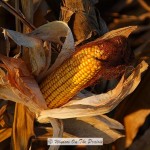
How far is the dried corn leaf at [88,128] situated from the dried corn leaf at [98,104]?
0.45 ft

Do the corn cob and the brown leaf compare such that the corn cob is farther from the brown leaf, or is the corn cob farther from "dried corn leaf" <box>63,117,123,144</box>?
the brown leaf

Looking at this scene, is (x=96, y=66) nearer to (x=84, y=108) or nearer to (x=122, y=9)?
(x=84, y=108)

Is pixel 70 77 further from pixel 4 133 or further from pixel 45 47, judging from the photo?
pixel 4 133

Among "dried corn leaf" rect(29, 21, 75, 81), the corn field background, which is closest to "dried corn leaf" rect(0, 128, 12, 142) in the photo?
the corn field background

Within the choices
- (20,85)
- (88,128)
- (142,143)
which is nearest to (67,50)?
(20,85)

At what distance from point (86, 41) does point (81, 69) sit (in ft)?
0.81

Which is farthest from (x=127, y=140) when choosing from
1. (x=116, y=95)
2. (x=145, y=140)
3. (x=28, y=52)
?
(x=28, y=52)

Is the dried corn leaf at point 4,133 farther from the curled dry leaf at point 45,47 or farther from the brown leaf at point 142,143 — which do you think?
the brown leaf at point 142,143

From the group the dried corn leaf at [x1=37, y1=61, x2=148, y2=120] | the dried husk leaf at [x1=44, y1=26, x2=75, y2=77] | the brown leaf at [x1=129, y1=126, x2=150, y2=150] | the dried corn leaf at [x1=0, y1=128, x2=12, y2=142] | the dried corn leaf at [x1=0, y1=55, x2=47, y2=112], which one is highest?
the dried husk leaf at [x1=44, y1=26, x2=75, y2=77]

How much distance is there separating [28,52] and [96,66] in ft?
0.85

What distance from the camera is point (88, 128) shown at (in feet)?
4.14

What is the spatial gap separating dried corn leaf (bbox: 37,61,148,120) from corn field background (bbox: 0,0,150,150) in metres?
0.08

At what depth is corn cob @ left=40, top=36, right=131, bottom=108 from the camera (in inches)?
39.0

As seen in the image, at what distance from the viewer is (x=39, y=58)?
1118 millimetres
